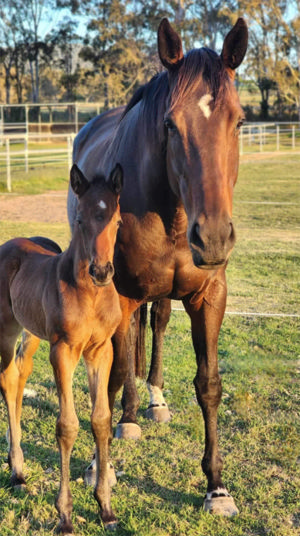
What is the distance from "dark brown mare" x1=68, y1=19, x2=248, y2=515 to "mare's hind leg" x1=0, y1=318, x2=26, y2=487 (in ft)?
1.76

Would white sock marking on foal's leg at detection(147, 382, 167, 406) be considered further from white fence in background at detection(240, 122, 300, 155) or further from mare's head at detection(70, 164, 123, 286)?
white fence in background at detection(240, 122, 300, 155)

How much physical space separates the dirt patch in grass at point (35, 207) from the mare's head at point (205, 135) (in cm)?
1029

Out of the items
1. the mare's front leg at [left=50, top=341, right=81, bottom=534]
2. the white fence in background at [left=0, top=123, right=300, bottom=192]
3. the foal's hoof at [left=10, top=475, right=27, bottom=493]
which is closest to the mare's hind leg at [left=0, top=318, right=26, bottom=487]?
the foal's hoof at [left=10, top=475, right=27, bottom=493]

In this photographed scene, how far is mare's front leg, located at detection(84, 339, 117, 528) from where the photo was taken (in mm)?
3223

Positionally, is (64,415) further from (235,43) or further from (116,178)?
(235,43)

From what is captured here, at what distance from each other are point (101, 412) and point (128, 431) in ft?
3.18

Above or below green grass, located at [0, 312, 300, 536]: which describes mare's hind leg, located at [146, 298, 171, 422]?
above

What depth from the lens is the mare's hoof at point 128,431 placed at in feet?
13.8

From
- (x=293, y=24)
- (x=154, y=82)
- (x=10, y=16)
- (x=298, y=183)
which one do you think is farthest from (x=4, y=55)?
(x=154, y=82)

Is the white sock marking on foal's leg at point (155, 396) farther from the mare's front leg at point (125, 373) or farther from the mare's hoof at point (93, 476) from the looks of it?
the mare's hoof at point (93, 476)

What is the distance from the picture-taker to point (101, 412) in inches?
130

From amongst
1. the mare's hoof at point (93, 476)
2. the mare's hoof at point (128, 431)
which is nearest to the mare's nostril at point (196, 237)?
the mare's hoof at point (93, 476)

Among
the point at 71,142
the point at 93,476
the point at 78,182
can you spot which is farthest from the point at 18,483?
the point at 71,142

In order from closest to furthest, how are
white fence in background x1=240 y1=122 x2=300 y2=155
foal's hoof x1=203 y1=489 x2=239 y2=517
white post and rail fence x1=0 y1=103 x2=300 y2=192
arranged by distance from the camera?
foal's hoof x1=203 y1=489 x2=239 y2=517 → white fence in background x1=240 y1=122 x2=300 y2=155 → white post and rail fence x1=0 y1=103 x2=300 y2=192
